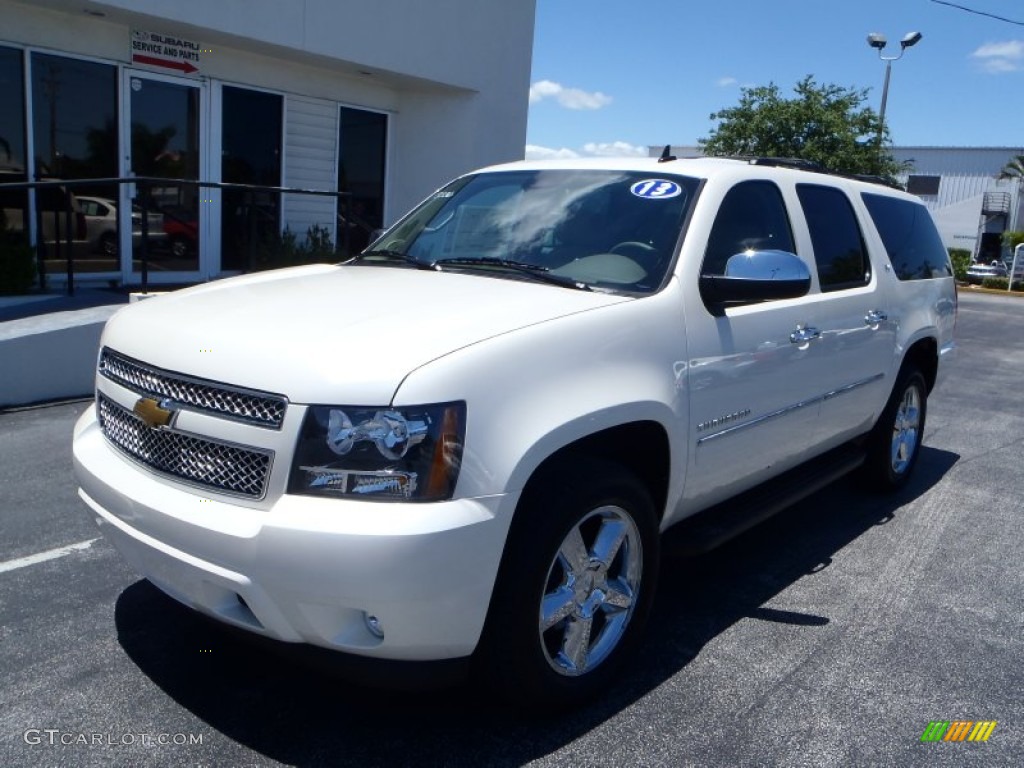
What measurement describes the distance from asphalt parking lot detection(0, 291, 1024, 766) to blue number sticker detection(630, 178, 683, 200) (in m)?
1.79

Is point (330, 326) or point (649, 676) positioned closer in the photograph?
point (330, 326)

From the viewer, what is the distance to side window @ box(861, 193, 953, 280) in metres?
5.35

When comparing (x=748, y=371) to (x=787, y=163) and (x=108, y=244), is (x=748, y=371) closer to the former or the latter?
(x=787, y=163)

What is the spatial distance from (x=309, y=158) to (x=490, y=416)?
10.8 meters

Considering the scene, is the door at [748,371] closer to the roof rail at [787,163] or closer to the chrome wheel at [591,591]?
the roof rail at [787,163]

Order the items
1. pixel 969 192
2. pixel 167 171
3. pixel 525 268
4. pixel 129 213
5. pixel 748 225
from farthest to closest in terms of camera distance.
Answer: pixel 969 192, pixel 167 171, pixel 129 213, pixel 748 225, pixel 525 268

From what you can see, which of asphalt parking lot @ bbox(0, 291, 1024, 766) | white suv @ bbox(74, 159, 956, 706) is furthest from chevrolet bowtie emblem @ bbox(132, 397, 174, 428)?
asphalt parking lot @ bbox(0, 291, 1024, 766)

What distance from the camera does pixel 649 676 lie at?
3.34 m

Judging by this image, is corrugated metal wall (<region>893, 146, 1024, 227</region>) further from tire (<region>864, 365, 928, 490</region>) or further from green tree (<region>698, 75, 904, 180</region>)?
tire (<region>864, 365, 928, 490</region>)

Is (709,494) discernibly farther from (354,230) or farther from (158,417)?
(354,230)

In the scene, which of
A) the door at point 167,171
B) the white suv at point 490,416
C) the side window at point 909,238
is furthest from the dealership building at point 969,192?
the white suv at point 490,416

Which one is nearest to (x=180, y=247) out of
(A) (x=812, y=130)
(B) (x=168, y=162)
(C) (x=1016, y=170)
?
(B) (x=168, y=162)

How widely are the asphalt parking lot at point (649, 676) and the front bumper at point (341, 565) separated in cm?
38

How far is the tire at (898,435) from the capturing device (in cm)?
548
